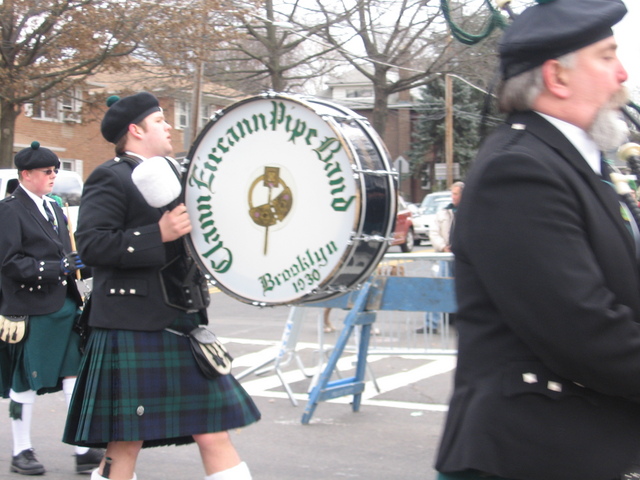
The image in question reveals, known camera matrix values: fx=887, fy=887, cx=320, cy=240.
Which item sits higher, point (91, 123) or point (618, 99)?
point (91, 123)

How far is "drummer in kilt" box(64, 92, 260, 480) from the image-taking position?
131 inches

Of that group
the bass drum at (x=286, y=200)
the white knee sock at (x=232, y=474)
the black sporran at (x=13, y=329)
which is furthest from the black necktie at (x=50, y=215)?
the white knee sock at (x=232, y=474)

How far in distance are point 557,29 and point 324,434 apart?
4517 mm

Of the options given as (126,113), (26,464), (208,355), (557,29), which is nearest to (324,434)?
(26,464)

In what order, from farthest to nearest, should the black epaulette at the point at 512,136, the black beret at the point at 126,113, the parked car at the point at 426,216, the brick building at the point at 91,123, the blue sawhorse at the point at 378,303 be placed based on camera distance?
the brick building at the point at 91,123 < the parked car at the point at 426,216 < the blue sawhorse at the point at 378,303 < the black beret at the point at 126,113 < the black epaulette at the point at 512,136

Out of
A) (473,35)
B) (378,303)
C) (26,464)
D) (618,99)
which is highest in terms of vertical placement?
(473,35)

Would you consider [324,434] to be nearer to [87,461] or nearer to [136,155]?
[87,461]

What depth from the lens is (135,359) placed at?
3.38 m

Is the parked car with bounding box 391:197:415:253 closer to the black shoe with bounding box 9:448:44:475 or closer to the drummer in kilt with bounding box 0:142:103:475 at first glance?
the drummer in kilt with bounding box 0:142:103:475

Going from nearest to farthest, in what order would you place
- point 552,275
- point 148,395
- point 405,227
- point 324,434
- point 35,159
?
point 552,275 → point 148,395 → point 35,159 → point 324,434 → point 405,227

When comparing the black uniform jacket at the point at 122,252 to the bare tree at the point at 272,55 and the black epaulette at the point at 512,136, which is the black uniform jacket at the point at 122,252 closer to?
the black epaulette at the point at 512,136

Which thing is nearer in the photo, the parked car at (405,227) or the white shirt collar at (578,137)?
the white shirt collar at (578,137)

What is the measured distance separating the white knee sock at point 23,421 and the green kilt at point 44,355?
0.04 meters

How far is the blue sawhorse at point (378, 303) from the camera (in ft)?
19.8
